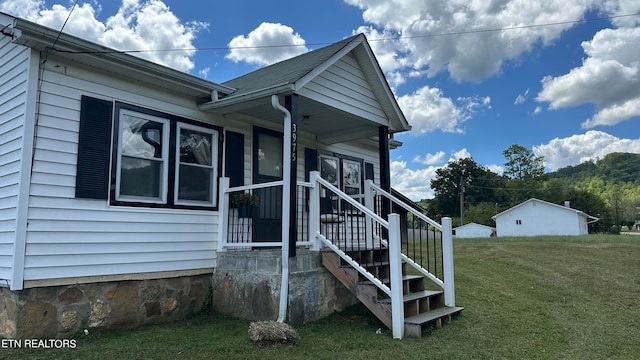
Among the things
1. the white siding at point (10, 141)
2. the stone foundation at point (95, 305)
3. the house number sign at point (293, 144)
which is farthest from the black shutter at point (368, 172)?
the white siding at point (10, 141)

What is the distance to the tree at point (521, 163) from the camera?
5584 centimetres

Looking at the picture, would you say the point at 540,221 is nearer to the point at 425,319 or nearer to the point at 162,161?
the point at 425,319

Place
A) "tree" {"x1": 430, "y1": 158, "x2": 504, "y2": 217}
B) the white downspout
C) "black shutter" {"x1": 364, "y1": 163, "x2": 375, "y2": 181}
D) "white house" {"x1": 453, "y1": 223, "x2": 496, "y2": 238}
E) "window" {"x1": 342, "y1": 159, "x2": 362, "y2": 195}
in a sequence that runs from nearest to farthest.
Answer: the white downspout
"window" {"x1": 342, "y1": 159, "x2": 362, "y2": 195}
"black shutter" {"x1": 364, "y1": 163, "x2": 375, "y2": 181}
"white house" {"x1": 453, "y1": 223, "x2": 496, "y2": 238}
"tree" {"x1": 430, "y1": 158, "x2": 504, "y2": 217}

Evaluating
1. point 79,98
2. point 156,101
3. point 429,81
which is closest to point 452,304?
point 156,101

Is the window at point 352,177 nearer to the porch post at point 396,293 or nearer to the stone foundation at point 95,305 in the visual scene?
the stone foundation at point 95,305

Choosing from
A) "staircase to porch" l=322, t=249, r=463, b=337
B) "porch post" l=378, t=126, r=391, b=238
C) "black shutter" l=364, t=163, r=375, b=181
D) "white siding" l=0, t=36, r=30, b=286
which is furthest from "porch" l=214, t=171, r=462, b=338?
"black shutter" l=364, t=163, r=375, b=181

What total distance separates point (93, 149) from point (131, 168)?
0.54 meters

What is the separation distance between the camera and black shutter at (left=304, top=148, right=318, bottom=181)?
7715 mm

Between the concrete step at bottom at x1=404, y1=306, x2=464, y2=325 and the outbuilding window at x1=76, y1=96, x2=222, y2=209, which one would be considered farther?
the outbuilding window at x1=76, y1=96, x2=222, y2=209

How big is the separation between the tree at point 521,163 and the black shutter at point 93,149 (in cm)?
5830

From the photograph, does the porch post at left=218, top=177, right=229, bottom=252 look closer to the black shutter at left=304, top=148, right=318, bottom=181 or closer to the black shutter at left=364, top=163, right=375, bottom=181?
the black shutter at left=304, top=148, right=318, bottom=181

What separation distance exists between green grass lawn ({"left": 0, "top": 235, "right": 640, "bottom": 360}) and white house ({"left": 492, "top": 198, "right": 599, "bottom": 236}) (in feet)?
→ 95.8

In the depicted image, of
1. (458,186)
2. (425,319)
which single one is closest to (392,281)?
(425,319)

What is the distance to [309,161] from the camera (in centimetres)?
780
